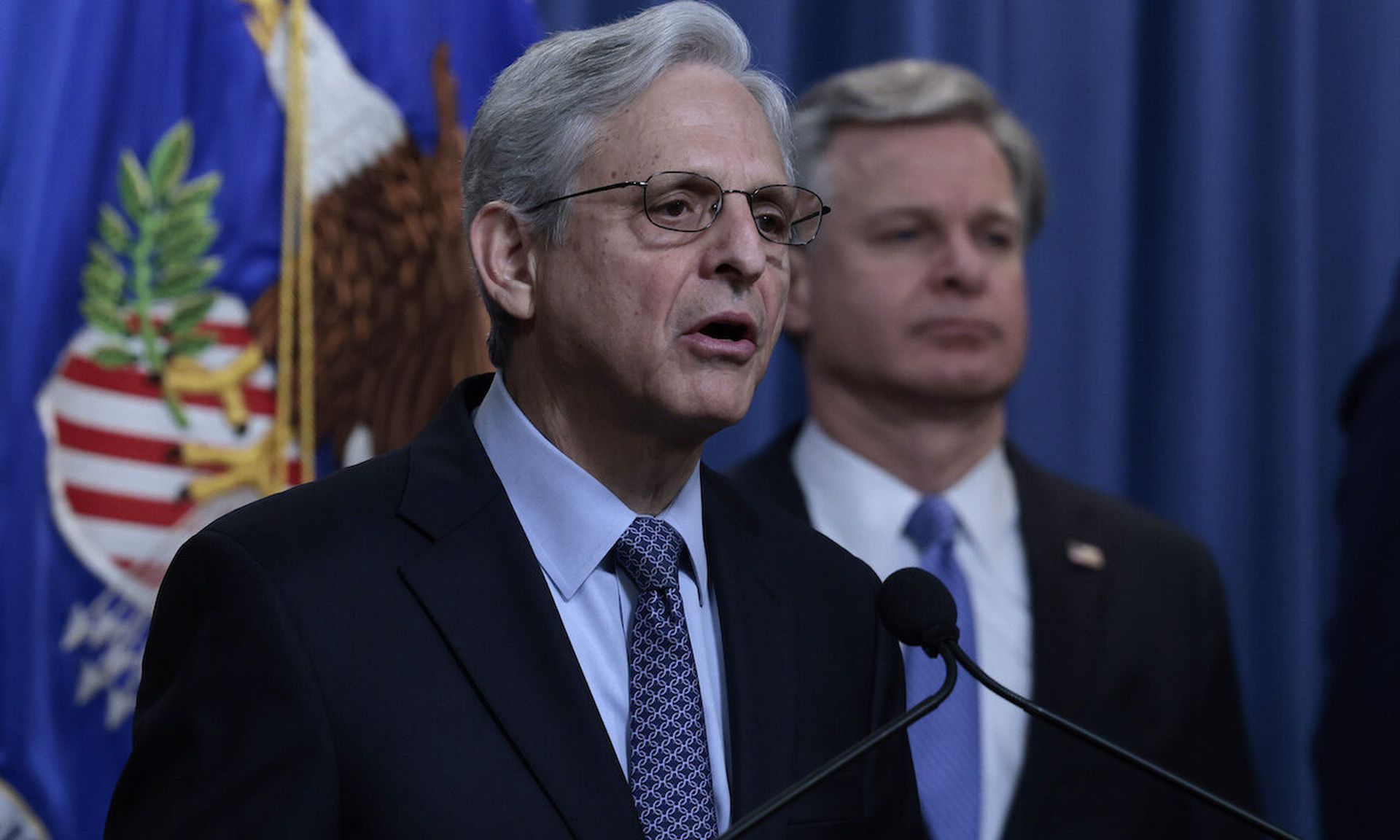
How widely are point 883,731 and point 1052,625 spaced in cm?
116

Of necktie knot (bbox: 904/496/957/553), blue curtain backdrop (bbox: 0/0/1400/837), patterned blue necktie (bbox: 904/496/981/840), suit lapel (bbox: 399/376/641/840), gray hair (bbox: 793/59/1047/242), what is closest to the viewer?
suit lapel (bbox: 399/376/641/840)

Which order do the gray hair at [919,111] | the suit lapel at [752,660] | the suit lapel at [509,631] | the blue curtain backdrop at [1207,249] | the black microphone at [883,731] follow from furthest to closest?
the blue curtain backdrop at [1207,249] < the gray hair at [919,111] < the suit lapel at [752,660] < the suit lapel at [509,631] < the black microphone at [883,731]

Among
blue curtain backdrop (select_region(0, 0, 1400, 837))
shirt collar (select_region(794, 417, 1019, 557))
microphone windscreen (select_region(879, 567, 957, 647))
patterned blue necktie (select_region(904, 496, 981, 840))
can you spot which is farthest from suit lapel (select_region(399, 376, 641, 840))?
blue curtain backdrop (select_region(0, 0, 1400, 837))

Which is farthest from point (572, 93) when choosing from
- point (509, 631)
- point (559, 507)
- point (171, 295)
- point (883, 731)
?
point (171, 295)

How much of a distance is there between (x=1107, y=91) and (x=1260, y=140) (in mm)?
323

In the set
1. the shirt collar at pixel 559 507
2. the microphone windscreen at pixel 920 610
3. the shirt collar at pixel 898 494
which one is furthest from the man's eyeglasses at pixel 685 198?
the shirt collar at pixel 898 494

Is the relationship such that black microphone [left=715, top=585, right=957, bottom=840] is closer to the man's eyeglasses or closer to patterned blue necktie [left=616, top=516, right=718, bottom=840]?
patterned blue necktie [left=616, top=516, right=718, bottom=840]

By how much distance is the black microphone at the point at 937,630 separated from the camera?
1.24 metres

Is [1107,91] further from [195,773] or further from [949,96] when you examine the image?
[195,773]

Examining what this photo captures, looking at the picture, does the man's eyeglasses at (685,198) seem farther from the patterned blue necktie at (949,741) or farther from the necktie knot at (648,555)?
the patterned blue necktie at (949,741)

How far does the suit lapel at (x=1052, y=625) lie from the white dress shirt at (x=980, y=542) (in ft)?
0.06

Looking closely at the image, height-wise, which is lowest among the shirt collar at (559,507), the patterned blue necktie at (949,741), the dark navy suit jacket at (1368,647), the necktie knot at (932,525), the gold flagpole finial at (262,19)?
the patterned blue necktie at (949,741)

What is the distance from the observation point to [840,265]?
2.49 m

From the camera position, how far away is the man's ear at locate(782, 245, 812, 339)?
8.30 ft
